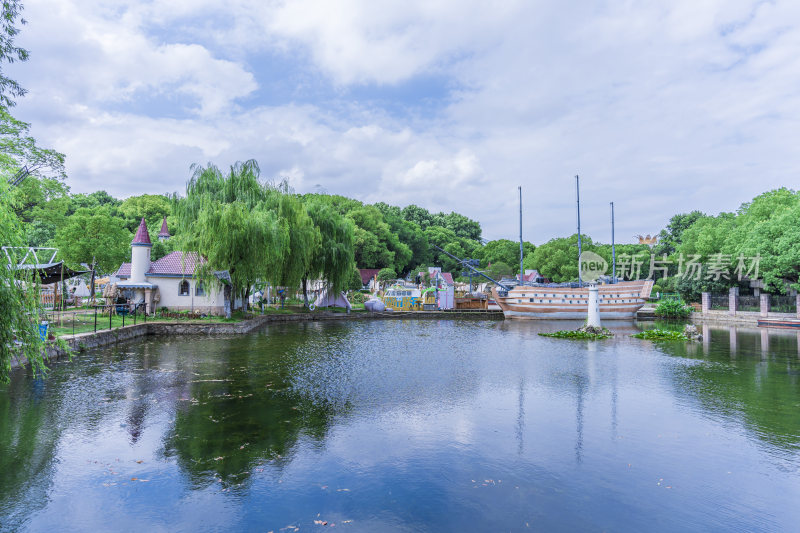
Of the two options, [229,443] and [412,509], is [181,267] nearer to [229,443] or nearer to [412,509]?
[229,443]

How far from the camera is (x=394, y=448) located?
→ 8523mm

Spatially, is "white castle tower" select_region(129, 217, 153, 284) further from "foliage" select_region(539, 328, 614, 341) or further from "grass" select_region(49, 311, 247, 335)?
"foliage" select_region(539, 328, 614, 341)

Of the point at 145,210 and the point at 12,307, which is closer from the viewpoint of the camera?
the point at 12,307

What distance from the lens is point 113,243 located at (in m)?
44.3

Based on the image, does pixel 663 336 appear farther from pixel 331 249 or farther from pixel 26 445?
pixel 26 445

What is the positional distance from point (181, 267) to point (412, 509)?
2768cm

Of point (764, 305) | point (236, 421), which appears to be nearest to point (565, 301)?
point (764, 305)

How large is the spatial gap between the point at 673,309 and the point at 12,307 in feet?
156

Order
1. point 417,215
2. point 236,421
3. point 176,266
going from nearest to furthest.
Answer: point 236,421, point 176,266, point 417,215

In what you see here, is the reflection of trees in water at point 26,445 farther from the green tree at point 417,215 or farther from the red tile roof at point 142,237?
the green tree at point 417,215

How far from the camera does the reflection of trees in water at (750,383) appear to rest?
10.2m

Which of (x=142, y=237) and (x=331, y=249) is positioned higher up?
(x=142, y=237)

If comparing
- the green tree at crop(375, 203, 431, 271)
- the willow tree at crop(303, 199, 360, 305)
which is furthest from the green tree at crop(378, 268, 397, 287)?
the willow tree at crop(303, 199, 360, 305)

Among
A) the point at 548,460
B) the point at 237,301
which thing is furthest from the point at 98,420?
the point at 237,301
